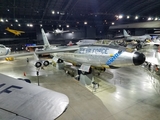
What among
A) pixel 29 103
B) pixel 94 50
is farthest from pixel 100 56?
pixel 29 103

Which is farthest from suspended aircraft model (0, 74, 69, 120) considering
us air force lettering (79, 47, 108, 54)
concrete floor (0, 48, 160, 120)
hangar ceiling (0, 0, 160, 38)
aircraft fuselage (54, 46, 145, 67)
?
hangar ceiling (0, 0, 160, 38)

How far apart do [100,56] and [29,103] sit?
953cm

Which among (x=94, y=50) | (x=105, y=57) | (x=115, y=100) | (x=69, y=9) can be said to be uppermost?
(x=69, y=9)

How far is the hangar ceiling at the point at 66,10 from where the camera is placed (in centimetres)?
3086

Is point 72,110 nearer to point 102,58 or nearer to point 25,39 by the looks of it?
point 102,58

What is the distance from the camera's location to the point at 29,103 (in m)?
2.54

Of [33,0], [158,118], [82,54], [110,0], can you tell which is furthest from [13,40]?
[158,118]

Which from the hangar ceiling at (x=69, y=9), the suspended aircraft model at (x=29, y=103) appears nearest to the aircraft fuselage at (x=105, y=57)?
the suspended aircraft model at (x=29, y=103)

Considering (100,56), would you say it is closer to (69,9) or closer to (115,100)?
(115,100)

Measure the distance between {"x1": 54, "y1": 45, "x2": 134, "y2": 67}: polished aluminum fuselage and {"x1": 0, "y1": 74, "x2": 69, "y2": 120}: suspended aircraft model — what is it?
8544 mm

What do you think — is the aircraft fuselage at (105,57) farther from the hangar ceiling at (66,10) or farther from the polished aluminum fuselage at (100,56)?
the hangar ceiling at (66,10)

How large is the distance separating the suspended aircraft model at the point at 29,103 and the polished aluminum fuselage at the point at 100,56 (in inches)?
336

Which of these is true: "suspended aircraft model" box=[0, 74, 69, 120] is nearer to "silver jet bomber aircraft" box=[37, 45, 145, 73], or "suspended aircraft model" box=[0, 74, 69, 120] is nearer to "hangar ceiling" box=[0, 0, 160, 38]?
"silver jet bomber aircraft" box=[37, 45, 145, 73]

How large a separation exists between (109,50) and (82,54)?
10.6 ft
